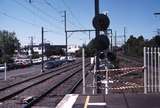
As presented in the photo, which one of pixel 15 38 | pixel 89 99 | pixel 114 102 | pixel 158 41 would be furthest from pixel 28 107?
pixel 15 38

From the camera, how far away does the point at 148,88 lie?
54.8 feet

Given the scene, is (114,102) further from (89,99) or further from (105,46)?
(105,46)

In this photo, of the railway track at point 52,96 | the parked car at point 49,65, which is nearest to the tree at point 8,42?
the parked car at point 49,65

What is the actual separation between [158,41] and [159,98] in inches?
2830

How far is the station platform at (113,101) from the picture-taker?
43.7 feet

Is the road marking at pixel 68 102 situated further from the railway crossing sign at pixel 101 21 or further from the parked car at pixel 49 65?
the parked car at pixel 49 65

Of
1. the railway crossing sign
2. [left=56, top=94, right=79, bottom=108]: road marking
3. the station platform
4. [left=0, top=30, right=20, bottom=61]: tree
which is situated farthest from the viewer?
[left=0, top=30, right=20, bottom=61]: tree

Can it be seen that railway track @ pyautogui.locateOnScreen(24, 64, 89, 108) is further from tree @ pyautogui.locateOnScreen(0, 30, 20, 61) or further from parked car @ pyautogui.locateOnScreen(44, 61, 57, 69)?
tree @ pyautogui.locateOnScreen(0, 30, 20, 61)

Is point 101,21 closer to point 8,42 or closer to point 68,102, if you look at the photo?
point 68,102

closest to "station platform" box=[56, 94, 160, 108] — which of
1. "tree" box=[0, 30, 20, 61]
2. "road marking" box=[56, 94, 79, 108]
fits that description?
"road marking" box=[56, 94, 79, 108]

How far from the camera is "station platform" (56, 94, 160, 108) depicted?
13.3 metres

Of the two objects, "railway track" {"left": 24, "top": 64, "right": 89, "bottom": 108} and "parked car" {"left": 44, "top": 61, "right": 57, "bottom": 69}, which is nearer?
"railway track" {"left": 24, "top": 64, "right": 89, "bottom": 108}

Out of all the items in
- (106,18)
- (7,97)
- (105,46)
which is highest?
(106,18)

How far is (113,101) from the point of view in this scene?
14.2m
